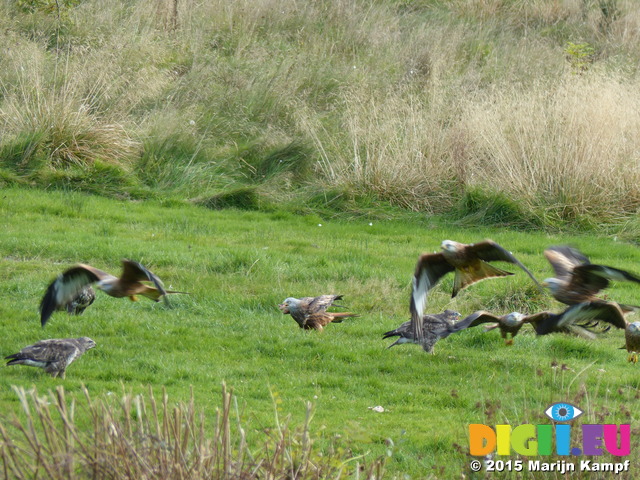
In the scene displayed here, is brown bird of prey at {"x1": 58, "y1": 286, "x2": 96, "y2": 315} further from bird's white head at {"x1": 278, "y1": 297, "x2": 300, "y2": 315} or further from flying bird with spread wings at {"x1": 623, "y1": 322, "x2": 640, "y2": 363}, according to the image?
flying bird with spread wings at {"x1": 623, "y1": 322, "x2": 640, "y2": 363}

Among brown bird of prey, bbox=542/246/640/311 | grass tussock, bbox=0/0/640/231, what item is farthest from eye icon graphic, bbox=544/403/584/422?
grass tussock, bbox=0/0/640/231

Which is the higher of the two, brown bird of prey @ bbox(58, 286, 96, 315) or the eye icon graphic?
the eye icon graphic

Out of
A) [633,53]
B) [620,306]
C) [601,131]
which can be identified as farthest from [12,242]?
[633,53]

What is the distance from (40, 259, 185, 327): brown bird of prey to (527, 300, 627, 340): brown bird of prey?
9.16 feet

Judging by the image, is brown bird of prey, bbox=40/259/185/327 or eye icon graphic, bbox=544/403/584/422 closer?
eye icon graphic, bbox=544/403/584/422

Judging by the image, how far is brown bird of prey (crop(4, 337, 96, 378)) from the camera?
262 inches

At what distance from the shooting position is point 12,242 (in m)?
10.5

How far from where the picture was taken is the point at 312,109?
53.8 feet

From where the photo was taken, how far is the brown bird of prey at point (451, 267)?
6.45 m

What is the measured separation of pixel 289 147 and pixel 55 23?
6511 millimetres

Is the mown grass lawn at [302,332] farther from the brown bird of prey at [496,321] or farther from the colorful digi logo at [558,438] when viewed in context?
the brown bird of prey at [496,321]

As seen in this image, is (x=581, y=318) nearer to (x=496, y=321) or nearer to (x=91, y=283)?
(x=496, y=321)

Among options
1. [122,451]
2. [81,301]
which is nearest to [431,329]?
[81,301]

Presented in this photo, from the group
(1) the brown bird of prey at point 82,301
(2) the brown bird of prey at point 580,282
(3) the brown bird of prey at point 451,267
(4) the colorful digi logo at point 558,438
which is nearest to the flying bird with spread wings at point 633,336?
(2) the brown bird of prey at point 580,282
